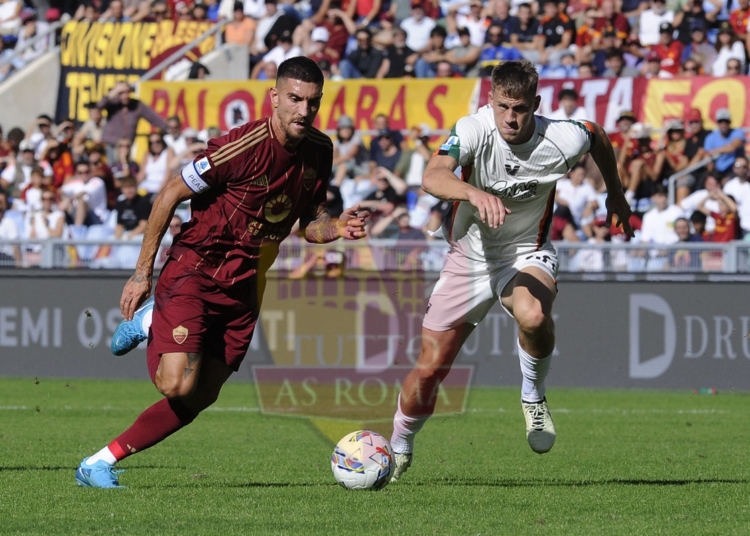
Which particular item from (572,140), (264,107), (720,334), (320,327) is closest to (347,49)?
(264,107)

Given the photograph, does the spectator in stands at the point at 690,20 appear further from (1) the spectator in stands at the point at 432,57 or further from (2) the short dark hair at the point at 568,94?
(1) the spectator in stands at the point at 432,57

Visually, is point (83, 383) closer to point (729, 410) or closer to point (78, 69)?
point (729, 410)

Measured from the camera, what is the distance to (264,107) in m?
20.7

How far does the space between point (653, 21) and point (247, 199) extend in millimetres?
14503

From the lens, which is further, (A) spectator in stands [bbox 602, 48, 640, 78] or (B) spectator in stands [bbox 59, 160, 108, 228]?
(A) spectator in stands [bbox 602, 48, 640, 78]

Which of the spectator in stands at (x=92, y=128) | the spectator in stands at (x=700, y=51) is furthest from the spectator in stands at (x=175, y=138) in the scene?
the spectator in stands at (x=700, y=51)

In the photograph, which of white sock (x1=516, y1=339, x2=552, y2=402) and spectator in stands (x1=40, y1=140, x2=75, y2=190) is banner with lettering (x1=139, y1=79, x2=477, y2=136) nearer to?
spectator in stands (x1=40, y1=140, x2=75, y2=190)

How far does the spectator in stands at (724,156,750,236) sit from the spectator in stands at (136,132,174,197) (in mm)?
8571

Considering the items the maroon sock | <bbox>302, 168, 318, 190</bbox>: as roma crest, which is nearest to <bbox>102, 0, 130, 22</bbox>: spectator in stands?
<bbox>302, 168, 318, 190</bbox>: as roma crest

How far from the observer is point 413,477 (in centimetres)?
801

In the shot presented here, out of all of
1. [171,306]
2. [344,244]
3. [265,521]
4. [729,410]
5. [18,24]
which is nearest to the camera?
[265,521]

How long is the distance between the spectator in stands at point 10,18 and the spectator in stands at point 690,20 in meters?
14.2

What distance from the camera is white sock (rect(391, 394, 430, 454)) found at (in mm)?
7691

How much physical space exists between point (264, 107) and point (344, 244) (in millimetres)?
5838
